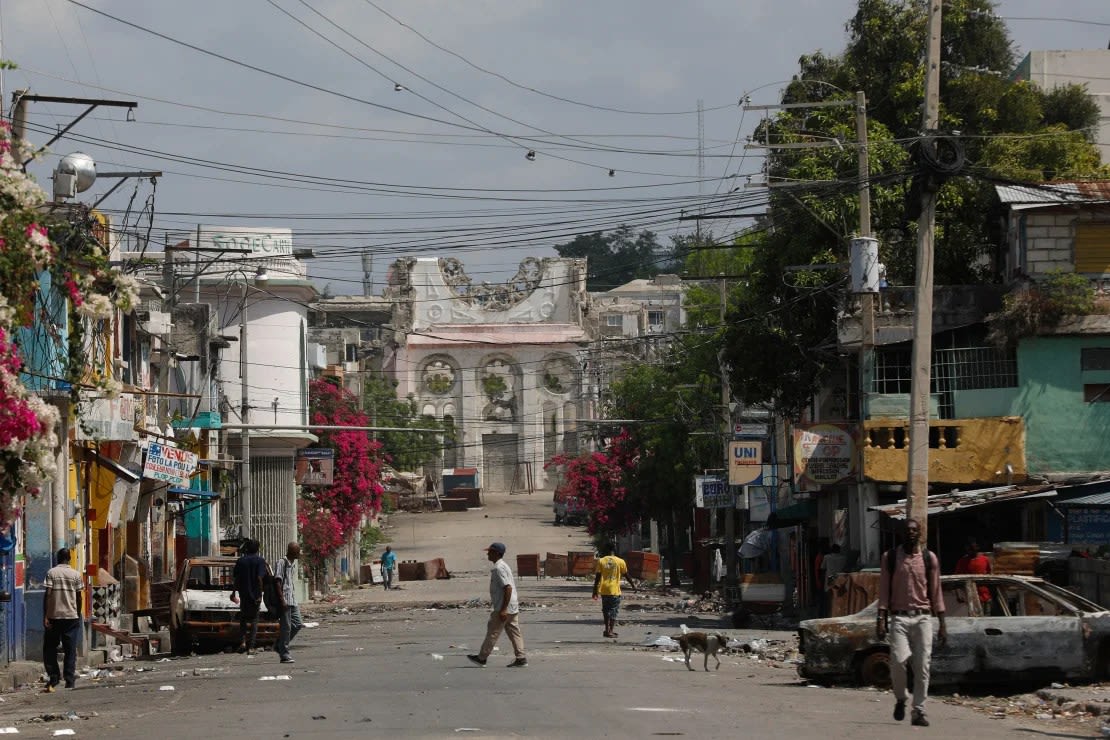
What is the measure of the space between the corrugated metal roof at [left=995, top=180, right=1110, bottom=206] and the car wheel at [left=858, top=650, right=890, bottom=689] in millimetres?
13766

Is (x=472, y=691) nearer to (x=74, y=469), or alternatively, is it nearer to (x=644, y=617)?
(x=74, y=469)

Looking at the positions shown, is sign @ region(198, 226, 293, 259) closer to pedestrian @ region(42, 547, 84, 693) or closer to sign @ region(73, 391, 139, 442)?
sign @ region(73, 391, 139, 442)

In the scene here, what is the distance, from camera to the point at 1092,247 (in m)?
32.1

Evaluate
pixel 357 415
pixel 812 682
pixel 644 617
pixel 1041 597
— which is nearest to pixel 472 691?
pixel 812 682

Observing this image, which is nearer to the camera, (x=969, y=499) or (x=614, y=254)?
(x=969, y=499)

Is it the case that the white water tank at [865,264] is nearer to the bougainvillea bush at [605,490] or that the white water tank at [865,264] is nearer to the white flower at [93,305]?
the white flower at [93,305]

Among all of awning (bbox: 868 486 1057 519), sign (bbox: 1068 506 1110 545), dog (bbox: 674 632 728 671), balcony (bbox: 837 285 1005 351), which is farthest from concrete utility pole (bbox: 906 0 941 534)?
balcony (bbox: 837 285 1005 351)

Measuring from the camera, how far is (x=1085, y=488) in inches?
1155

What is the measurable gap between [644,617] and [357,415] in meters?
23.1

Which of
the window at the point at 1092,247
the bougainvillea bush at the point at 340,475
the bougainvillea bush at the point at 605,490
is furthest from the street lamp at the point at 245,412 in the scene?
the window at the point at 1092,247

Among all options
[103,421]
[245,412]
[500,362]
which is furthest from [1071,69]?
[500,362]

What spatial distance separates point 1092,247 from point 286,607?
17060 mm

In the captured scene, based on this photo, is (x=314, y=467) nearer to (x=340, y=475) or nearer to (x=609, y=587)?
(x=340, y=475)

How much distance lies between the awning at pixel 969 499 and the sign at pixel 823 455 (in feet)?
9.94
